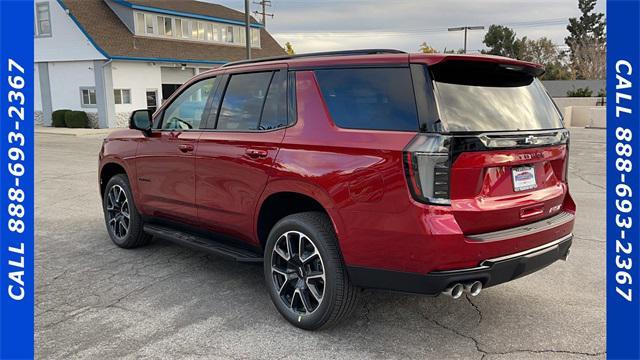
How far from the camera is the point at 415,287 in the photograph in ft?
10.6

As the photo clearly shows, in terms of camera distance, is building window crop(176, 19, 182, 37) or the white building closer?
the white building

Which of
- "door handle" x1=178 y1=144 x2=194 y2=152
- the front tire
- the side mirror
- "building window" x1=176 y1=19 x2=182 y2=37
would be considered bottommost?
the front tire

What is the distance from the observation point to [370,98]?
349cm

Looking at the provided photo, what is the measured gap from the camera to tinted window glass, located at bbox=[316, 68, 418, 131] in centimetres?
328

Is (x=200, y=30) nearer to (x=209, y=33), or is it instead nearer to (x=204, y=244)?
(x=209, y=33)

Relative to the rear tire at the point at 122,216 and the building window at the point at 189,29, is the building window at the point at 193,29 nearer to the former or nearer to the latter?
the building window at the point at 189,29

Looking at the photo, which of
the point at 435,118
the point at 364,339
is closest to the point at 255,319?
the point at 364,339

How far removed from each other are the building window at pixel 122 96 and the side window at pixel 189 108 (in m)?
23.1

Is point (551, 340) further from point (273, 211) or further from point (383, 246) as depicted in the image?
point (273, 211)

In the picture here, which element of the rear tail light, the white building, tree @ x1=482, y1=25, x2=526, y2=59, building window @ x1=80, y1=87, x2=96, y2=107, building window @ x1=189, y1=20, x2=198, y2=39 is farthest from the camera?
tree @ x1=482, y1=25, x2=526, y2=59

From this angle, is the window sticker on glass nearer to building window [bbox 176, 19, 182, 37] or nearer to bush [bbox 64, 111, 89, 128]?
bush [bbox 64, 111, 89, 128]

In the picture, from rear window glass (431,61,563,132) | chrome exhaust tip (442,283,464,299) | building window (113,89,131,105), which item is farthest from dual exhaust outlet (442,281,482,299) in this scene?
building window (113,89,131,105)

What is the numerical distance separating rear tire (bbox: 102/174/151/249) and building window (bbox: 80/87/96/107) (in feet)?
74.3

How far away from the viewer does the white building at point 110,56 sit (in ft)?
85.3
